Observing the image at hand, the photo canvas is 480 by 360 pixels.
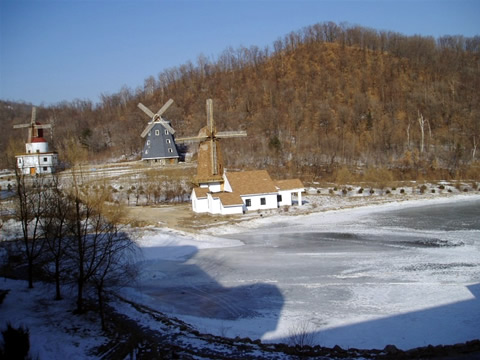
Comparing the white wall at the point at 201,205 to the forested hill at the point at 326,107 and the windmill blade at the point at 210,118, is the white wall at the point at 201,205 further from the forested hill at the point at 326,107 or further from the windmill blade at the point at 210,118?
the forested hill at the point at 326,107

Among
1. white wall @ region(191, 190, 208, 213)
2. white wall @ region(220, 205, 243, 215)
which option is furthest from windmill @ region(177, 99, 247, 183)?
white wall @ region(220, 205, 243, 215)

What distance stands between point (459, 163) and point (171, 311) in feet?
139

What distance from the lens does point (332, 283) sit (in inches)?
585

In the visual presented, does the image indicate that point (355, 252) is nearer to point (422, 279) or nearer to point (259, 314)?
point (422, 279)

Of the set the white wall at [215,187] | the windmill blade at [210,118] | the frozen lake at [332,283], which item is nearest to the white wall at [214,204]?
the white wall at [215,187]

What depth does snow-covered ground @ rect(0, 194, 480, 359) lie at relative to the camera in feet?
36.3

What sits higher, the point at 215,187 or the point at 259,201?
the point at 215,187

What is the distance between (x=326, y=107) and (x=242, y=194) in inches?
1367

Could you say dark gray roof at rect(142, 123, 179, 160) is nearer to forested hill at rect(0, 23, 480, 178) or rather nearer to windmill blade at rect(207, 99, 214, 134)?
forested hill at rect(0, 23, 480, 178)

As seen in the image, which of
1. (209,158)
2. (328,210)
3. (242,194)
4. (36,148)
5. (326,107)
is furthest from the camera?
(326,107)

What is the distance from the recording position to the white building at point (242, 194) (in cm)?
2858

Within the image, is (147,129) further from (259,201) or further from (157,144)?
(259,201)

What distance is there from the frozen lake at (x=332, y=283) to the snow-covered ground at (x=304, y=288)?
1.4 inches

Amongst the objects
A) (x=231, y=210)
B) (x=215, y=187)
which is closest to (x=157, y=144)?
(x=215, y=187)
